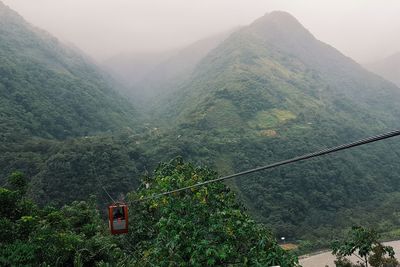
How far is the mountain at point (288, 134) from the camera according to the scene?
69000mm

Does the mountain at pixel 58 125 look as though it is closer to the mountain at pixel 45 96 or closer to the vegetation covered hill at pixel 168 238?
the mountain at pixel 45 96

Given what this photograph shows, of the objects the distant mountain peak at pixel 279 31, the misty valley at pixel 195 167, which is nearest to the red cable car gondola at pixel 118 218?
the misty valley at pixel 195 167

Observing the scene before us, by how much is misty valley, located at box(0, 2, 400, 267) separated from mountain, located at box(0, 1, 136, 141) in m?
0.44

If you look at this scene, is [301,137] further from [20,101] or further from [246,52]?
[246,52]

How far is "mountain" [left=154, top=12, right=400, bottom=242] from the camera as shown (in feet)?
226

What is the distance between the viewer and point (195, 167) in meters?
25.3

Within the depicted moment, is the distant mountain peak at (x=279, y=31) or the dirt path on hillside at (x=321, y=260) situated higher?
the distant mountain peak at (x=279, y=31)

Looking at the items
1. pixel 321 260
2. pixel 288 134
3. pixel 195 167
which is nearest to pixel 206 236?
pixel 195 167

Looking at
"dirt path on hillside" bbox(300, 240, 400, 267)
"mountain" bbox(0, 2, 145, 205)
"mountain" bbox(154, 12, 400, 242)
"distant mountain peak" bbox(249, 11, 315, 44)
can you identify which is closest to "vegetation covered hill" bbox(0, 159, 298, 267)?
"mountain" bbox(0, 2, 145, 205)

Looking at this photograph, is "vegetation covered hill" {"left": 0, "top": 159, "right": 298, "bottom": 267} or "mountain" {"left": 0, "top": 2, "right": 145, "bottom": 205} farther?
"mountain" {"left": 0, "top": 2, "right": 145, "bottom": 205}

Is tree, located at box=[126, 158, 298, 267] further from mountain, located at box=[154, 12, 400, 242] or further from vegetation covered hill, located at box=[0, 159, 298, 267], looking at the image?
mountain, located at box=[154, 12, 400, 242]

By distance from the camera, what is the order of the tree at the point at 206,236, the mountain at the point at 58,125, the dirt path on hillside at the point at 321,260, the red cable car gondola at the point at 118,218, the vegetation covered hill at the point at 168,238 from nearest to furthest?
the vegetation covered hill at the point at 168,238
the tree at the point at 206,236
the red cable car gondola at the point at 118,218
the mountain at the point at 58,125
the dirt path on hillside at the point at 321,260

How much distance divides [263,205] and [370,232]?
117 feet

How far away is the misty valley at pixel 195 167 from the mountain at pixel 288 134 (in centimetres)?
35
